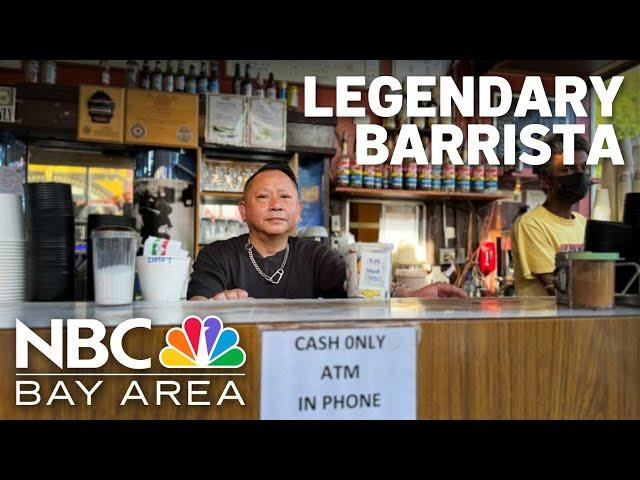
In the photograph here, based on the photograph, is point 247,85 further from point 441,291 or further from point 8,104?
point 441,291

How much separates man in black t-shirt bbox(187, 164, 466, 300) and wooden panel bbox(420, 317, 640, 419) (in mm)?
786

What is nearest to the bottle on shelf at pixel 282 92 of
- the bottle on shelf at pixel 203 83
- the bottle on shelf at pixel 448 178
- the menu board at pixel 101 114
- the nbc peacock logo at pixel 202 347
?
the bottle on shelf at pixel 203 83

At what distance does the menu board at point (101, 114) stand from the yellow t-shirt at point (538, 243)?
2.79 meters

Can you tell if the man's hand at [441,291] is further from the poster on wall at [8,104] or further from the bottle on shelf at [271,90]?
the poster on wall at [8,104]

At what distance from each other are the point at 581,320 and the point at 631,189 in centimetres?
159

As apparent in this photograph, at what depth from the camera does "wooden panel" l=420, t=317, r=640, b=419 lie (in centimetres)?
85

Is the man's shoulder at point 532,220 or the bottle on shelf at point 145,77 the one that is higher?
the bottle on shelf at point 145,77

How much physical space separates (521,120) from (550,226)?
11.3 feet

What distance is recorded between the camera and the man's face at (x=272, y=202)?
1.77 metres

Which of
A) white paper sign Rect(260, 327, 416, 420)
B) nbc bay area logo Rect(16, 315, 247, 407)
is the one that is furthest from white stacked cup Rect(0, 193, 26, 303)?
white paper sign Rect(260, 327, 416, 420)

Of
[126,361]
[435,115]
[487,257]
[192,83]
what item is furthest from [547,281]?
[435,115]

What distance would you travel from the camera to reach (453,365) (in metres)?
0.85

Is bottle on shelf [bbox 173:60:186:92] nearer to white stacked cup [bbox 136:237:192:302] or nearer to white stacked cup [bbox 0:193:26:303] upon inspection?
white stacked cup [bbox 0:193:26:303]
